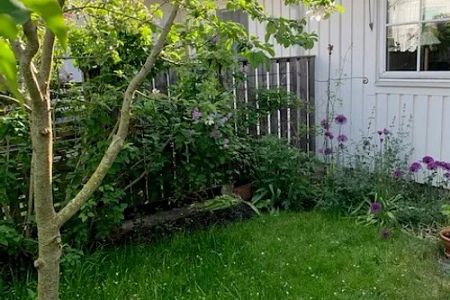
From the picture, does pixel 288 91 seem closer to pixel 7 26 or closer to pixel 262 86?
pixel 262 86

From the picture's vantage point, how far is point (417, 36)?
4.50 m

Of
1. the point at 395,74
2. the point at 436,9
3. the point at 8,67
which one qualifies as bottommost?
the point at 395,74

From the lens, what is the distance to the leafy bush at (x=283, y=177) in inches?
175

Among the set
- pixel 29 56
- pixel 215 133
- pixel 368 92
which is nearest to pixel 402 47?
pixel 368 92

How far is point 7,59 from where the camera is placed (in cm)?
46

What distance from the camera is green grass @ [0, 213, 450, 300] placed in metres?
2.77

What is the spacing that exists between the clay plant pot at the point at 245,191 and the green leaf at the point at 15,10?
427 cm

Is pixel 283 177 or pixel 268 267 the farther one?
pixel 283 177

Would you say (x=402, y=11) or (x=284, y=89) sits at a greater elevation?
(x=402, y=11)

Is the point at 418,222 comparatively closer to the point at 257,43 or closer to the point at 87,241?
the point at 257,43

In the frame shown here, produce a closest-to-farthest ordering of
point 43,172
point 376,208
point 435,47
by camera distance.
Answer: point 43,172 < point 376,208 < point 435,47

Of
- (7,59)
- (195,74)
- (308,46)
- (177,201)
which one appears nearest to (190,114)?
(195,74)

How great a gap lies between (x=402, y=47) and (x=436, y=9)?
1.63ft

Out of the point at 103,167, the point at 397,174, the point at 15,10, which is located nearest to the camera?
the point at 15,10
